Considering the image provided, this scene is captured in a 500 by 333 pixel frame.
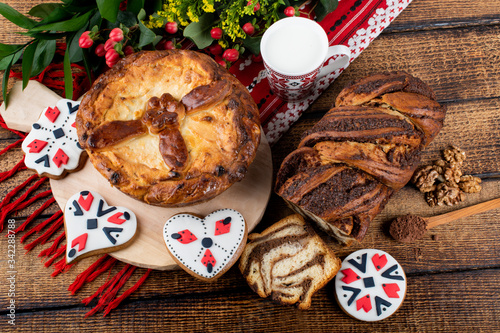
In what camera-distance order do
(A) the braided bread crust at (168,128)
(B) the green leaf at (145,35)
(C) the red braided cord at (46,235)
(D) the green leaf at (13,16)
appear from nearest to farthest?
1. (A) the braided bread crust at (168,128)
2. (D) the green leaf at (13,16)
3. (B) the green leaf at (145,35)
4. (C) the red braided cord at (46,235)

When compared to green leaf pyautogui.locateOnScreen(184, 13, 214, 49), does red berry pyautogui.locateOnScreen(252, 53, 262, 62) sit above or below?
below

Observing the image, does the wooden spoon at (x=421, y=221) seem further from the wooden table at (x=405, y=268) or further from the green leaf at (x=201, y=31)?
the green leaf at (x=201, y=31)

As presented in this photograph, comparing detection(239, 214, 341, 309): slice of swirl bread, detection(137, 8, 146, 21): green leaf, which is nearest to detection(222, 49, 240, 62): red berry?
detection(137, 8, 146, 21): green leaf

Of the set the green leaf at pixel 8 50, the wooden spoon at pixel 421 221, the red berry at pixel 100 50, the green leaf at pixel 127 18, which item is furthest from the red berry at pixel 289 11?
the green leaf at pixel 8 50

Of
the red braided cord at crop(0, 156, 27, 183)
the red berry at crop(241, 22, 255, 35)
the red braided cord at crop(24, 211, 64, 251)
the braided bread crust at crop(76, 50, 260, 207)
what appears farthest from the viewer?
the red braided cord at crop(0, 156, 27, 183)

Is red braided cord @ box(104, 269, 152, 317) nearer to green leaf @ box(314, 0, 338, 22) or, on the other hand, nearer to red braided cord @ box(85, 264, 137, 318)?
red braided cord @ box(85, 264, 137, 318)

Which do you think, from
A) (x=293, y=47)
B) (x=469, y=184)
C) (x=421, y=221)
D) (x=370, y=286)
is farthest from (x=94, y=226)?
(x=469, y=184)

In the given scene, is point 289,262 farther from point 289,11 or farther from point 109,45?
point 109,45
